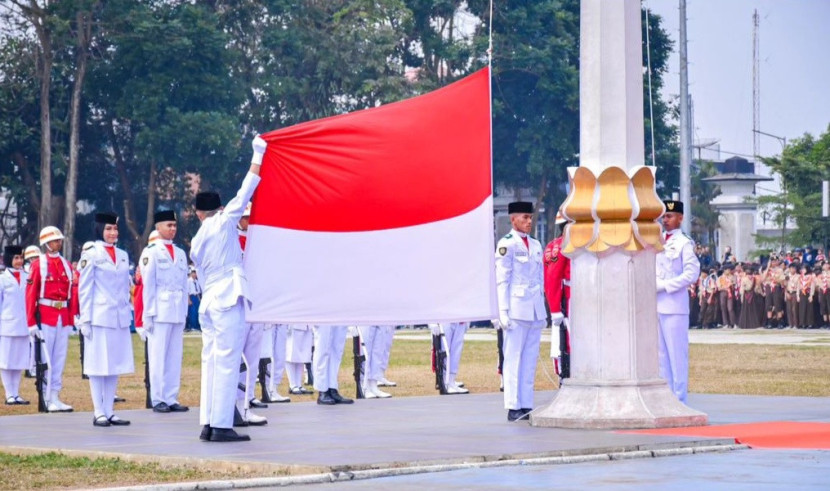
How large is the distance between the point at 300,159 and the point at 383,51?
140 ft

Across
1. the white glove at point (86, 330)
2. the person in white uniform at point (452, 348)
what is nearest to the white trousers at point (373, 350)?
the person in white uniform at point (452, 348)

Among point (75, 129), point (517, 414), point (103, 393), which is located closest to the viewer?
point (517, 414)

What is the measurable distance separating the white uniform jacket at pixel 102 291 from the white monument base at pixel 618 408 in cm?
447

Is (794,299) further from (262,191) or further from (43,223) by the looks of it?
(262,191)

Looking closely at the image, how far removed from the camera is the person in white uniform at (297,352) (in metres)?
19.8

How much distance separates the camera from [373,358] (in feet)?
63.2

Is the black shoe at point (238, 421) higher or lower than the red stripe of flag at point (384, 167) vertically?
lower

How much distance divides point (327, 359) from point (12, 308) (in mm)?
5025

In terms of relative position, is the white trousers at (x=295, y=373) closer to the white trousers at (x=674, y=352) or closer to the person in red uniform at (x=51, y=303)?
the person in red uniform at (x=51, y=303)

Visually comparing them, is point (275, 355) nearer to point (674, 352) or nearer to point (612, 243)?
point (674, 352)

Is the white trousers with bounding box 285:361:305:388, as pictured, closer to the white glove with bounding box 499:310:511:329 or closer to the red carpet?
the white glove with bounding box 499:310:511:329

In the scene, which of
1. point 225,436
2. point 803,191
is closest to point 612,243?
point 225,436

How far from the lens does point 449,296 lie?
43.0ft

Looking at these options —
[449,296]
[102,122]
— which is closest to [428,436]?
[449,296]
